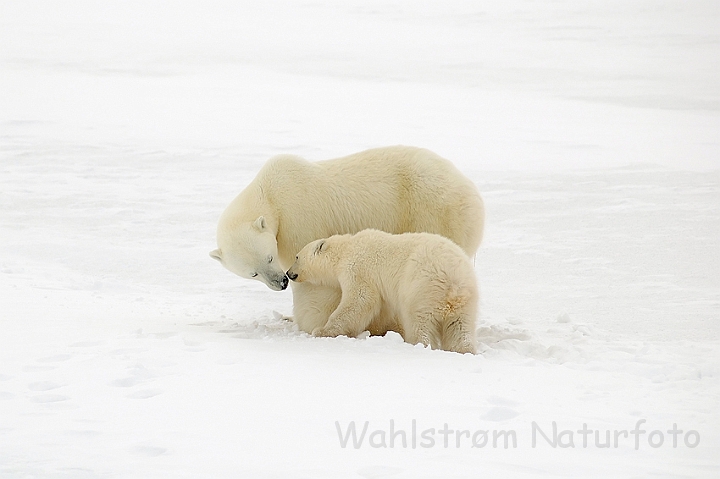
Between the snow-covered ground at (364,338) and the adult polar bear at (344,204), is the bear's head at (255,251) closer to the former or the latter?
the adult polar bear at (344,204)

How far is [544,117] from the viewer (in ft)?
45.6

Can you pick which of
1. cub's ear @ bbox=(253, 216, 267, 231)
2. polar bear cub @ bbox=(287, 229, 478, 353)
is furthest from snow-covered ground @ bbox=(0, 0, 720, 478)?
cub's ear @ bbox=(253, 216, 267, 231)

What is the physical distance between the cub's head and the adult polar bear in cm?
9

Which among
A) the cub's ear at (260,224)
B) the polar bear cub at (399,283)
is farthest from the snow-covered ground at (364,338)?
the cub's ear at (260,224)

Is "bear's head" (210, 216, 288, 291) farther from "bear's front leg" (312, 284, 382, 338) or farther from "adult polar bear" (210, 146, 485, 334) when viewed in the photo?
"bear's front leg" (312, 284, 382, 338)

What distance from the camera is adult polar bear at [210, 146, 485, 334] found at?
4793mm

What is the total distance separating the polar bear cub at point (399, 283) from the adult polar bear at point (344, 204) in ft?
0.73

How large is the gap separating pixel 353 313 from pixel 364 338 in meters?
0.16

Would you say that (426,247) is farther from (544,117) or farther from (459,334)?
(544,117)

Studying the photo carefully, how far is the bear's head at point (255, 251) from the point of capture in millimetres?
4648

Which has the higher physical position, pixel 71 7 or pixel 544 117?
pixel 71 7

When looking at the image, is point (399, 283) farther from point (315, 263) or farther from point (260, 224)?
point (260, 224)

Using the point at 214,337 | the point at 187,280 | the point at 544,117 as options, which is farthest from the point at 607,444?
the point at 544,117

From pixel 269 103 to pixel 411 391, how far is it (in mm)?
12552
